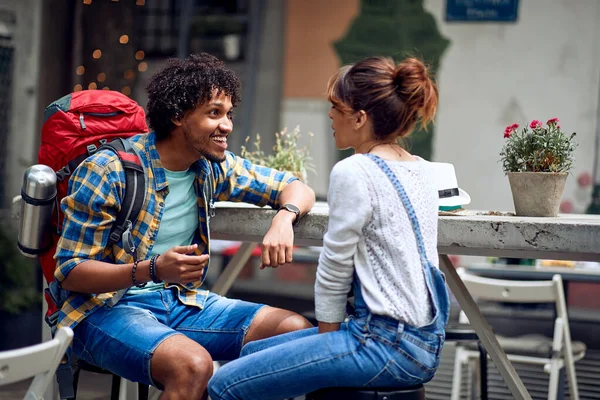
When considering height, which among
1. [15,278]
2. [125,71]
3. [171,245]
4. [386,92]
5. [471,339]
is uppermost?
[125,71]

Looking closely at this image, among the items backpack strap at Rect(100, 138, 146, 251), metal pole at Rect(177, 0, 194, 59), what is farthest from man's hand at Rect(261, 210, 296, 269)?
metal pole at Rect(177, 0, 194, 59)

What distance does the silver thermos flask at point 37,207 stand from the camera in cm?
258

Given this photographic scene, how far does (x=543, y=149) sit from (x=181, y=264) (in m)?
1.16

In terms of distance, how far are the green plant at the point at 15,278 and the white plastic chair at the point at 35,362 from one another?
424 centimetres

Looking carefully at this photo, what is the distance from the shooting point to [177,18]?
898cm

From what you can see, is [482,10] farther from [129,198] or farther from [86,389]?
[129,198]

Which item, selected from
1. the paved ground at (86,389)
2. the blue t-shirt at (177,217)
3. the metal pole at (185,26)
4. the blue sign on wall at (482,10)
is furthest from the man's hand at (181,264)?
the metal pole at (185,26)

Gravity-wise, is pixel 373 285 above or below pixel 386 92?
below

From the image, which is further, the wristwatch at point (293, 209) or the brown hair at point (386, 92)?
the wristwatch at point (293, 209)

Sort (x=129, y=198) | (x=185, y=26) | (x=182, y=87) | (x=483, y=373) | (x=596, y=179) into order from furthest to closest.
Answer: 1. (x=185, y=26)
2. (x=596, y=179)
3. (x=483, y=373)
4. (x=182, y=87)
5. (x=129, y=198)

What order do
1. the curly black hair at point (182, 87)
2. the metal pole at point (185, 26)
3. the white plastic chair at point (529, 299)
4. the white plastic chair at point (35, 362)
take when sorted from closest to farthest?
the white plastic chair at point (35, 362)
the curly black hair at point (182, 87)
the white plastic chair at point (529, 299)
the metal pole at point (185, 26)

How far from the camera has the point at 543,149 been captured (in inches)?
104

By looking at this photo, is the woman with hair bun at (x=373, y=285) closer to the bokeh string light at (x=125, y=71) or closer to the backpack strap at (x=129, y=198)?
the backpack strap at (x=129, y=198)

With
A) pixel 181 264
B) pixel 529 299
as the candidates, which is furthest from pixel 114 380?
pixel 529 299
